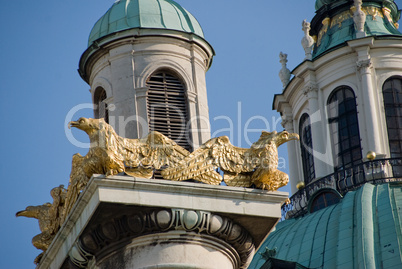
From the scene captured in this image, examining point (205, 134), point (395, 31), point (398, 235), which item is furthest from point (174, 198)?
point (395, 31)

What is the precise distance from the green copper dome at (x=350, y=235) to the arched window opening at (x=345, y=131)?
350 cm

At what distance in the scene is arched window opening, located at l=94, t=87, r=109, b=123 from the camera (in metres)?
24.1

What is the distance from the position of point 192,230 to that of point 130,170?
55.4 inches

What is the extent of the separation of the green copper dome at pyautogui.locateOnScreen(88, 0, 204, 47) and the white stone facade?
34.8 meters

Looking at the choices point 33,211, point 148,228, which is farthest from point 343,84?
point 148,228

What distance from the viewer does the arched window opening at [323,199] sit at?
5791cm

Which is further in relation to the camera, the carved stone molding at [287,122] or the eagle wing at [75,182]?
the carved stone molding at [287,122]

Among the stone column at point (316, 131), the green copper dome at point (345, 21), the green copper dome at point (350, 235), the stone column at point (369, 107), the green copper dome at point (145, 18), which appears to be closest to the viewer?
the green copper dome at point (145, 18)

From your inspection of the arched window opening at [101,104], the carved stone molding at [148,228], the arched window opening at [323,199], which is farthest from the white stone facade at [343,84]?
the carved stone molding at [148,228]

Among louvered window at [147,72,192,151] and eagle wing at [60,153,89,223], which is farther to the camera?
louvered window at [147,72,192,151]

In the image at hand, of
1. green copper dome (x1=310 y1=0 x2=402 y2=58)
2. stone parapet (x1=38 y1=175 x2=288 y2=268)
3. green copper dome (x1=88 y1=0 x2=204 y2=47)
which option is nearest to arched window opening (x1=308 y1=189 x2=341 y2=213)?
green copper dome (x1=310 y1=0 x2=402 y2=58)

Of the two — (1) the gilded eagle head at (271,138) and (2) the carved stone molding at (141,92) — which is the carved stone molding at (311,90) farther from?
(1) the gilded eagle head at (271,138)

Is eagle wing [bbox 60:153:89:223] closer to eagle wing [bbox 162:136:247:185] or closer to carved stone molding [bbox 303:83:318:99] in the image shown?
eagle wing [bbox 162:136:247:185]

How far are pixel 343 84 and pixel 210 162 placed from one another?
40815 mm
